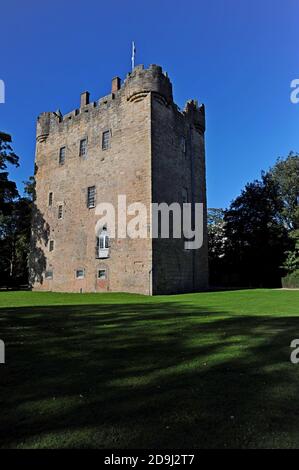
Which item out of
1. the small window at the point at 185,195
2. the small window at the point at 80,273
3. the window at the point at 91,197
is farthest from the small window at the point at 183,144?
the small window at the point at 80,273

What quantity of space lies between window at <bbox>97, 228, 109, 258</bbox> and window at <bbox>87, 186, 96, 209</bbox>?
9.32ft

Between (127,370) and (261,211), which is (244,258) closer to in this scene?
(261,211)

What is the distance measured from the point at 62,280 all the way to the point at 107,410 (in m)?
27.4

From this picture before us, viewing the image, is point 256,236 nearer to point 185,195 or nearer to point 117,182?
point 185,195

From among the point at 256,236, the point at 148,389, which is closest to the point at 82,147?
the point at 256,236

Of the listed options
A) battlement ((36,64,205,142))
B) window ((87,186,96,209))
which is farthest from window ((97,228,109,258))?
battlement ((36,64,205,142))

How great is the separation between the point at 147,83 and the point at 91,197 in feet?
32.3

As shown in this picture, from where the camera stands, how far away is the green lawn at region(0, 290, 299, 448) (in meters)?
2.96

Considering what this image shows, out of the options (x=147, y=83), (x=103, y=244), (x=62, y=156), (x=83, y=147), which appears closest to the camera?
(x=147, y=83)

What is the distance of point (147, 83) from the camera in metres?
25.3

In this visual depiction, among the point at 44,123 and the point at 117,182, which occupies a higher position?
the point at 44,123

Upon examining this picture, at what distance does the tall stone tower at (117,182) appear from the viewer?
976 inches

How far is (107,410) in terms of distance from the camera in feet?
11.2

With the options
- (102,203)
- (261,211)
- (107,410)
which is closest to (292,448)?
(107,410)
